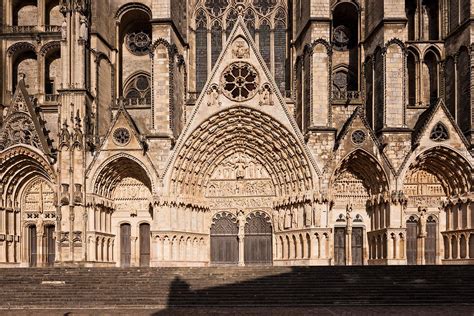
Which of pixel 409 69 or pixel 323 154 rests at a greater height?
pixel 409 69

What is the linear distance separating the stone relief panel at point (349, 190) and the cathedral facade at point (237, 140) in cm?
4

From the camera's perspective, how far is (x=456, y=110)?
79.3 ft

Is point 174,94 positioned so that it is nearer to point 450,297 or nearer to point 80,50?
point 80,50

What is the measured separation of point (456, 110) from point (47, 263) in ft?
60.4

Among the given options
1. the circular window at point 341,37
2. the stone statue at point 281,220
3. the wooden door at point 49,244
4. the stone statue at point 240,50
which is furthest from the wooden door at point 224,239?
the circular window at point 341,37

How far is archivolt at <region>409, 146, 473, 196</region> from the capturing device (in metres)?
23.2

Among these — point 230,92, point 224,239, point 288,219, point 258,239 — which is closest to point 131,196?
point 224,239

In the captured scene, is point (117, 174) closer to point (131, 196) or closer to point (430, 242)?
point (131, 196)

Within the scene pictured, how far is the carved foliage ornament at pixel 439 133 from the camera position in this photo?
23078 millimetres

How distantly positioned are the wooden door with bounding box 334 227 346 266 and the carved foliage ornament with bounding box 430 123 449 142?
5266 mm

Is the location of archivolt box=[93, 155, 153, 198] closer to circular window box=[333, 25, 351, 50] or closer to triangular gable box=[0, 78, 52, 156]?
triangular gable box=[0, 78, 52, 156]

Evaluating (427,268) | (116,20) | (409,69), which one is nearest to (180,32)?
(116,20)

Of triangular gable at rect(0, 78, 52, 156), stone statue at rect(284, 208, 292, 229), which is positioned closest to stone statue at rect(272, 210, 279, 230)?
stone statue at rect(284, 208, 292, 229)

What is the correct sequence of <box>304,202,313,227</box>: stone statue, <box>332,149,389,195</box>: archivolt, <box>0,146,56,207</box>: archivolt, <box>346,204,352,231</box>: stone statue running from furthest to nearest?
1. <box>346,204,352,231</box>: stone statue
2. <box>0,146,56,207</box>: archivolt
3. <box>332,149,389,195</box>: archivolt
4. <box>304,202,313,227</box>: stone statue
